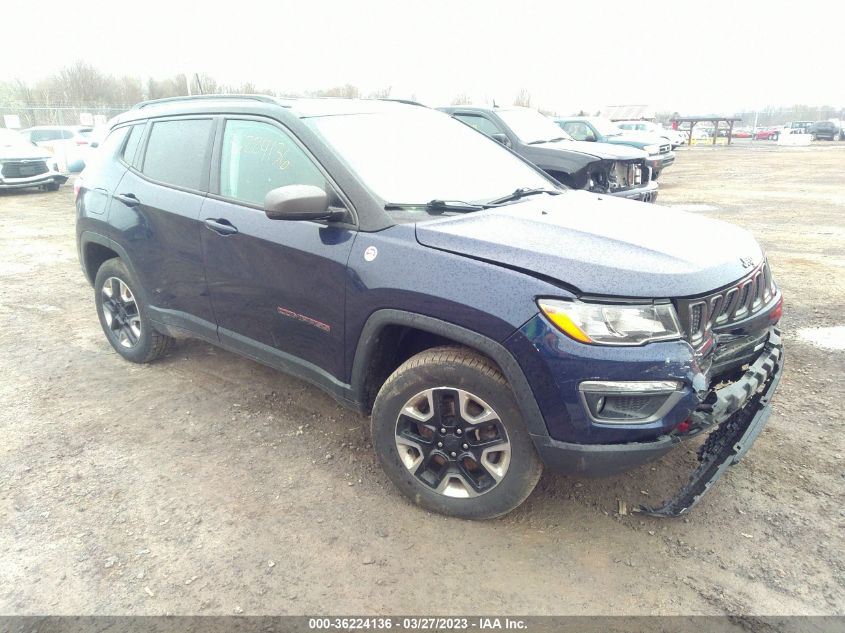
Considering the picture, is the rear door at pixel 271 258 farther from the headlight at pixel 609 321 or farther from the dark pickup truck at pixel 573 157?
the dark pickup truck at pixel 573 157

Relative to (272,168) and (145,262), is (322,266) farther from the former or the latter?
(145,262)

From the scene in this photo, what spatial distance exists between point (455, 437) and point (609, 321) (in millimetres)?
854

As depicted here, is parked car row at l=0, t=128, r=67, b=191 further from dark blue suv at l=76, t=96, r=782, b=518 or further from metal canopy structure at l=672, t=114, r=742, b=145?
metal canopy structure at l=672, t=114, r=742, b=145

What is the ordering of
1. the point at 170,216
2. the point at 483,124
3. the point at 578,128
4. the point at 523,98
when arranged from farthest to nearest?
the point at 523,98 → the point at 578,128 → the point at 483,124 → the point at 170,216

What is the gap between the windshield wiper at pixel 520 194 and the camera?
3.25 meters

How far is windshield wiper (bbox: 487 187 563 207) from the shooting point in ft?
10.7

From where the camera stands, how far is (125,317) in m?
4.53

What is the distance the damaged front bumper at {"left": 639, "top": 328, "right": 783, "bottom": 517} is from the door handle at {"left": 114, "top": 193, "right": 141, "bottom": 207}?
348cm

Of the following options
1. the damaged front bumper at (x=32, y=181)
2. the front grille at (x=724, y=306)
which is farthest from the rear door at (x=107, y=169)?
the damaged front bumper at (x=32, y=181)

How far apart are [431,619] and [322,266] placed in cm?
160

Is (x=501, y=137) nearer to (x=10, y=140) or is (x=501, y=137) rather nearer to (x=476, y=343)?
(x=476, y=343)

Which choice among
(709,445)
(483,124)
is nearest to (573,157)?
(483,124)

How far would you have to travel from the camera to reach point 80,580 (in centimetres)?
251

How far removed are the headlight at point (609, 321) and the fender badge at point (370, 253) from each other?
0.82 meters
